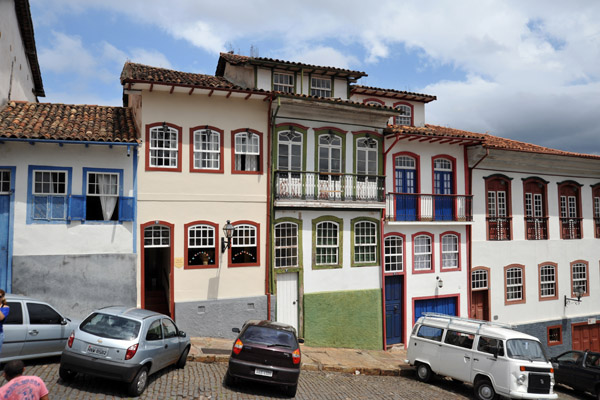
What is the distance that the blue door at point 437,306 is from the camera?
1923 cm

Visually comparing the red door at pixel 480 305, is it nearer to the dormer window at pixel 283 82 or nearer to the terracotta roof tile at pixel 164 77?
the dormer window at pixel 283 82

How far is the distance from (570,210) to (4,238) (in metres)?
25.5

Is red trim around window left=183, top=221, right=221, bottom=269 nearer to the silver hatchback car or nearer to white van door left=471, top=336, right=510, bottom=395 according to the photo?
the silver hatchback car

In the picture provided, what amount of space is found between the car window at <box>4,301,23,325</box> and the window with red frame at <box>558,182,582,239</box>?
2373cm

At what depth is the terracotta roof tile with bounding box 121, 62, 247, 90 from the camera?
47.3ft

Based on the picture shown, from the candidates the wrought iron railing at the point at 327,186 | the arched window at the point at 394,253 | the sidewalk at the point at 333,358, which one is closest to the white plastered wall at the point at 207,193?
the wrought iron railing at the point at 327,186

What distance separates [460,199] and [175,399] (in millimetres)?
15051

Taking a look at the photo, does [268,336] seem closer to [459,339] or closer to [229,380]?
[229,380]

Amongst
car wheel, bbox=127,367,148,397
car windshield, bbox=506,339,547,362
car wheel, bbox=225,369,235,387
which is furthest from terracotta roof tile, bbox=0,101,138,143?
car windshield, bbox=506,339,547,362

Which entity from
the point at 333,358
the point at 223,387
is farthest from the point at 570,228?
the point at 223,387

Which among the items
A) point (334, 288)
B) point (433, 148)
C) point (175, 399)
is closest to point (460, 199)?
point (433, 148)

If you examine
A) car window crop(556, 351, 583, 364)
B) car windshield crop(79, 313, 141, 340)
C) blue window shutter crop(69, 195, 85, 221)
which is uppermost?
blue window shutter crop(69, 195, 85, 221)

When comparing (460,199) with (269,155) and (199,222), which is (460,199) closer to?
(269,155)

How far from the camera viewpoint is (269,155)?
16.4m
